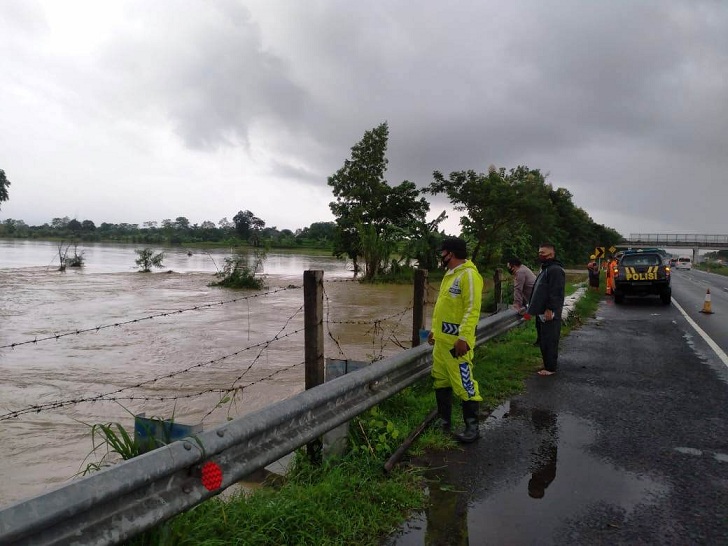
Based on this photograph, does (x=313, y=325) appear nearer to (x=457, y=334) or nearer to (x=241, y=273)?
(x=457, y=334)

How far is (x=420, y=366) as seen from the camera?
5.64m

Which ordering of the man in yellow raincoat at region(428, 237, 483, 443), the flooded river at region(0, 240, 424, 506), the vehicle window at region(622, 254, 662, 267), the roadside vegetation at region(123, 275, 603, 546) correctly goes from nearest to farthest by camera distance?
1. the roadside vegetation at region(123, 275, 603, 546)
2. the man in yellow raincoat at region(428, 237, 483, 443)
3. the flooded river at region(0, 240, 424, 506)
4. the vehicle window at region(622, 254, 662, 267)

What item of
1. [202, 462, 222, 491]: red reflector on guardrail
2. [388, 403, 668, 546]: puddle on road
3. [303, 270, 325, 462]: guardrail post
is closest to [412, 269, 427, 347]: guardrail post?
[388, 403, 668, 546]: puddle on road

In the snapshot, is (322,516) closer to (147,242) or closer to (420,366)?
(420,366)

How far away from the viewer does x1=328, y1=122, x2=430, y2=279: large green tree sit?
101ft

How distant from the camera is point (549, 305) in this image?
7449 millimetres

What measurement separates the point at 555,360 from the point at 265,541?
571 cm

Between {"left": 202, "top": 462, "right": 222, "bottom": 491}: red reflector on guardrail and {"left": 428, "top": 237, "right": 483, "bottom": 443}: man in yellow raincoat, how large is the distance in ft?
8.06

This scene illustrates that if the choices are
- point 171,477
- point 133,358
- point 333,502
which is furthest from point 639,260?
point 171,477

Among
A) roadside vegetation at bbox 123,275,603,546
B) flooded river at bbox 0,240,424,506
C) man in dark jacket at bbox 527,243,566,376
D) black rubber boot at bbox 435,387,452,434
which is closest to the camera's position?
roadside vegetation at bbox 123,275,603,546

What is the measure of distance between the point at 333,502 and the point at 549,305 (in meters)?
4.98

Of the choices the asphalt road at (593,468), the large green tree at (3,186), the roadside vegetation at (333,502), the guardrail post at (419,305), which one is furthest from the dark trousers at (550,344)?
the large green tree at (3,186)

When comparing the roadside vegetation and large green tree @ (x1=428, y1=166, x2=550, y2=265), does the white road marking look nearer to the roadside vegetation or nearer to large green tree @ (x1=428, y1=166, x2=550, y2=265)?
the roadside vegetation

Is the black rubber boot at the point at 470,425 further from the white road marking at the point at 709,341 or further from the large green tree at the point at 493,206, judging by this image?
the large green tree at the point at 493,206
